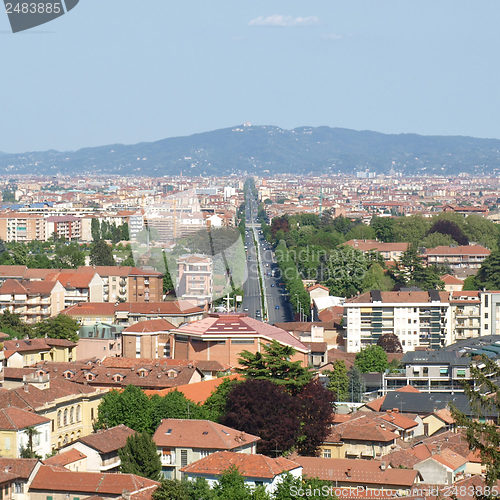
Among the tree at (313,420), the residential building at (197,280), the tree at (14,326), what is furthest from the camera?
the residential building at (197,280)

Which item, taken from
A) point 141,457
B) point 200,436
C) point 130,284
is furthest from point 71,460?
point 130,284

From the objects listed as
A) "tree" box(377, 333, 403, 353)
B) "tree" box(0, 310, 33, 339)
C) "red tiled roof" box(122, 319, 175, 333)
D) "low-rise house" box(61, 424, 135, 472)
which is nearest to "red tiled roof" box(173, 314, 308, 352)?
"red tiled roof" box(122, 319, 175, 333)

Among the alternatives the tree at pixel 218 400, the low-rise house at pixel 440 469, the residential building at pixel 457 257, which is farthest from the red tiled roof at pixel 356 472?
the residential building at pixel 457 257

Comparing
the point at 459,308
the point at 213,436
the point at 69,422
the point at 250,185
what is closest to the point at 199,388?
the point at 69,422

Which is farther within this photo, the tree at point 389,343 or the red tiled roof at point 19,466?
the tree at point 389,343

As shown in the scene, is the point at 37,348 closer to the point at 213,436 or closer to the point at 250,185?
the point at 213,436

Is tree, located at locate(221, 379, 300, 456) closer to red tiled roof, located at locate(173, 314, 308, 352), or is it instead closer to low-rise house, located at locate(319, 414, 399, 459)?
low-rise house, located at locate(319, 414, 399, 459)

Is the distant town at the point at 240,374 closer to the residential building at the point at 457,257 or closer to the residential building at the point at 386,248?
the residential building at the point at 457,257
